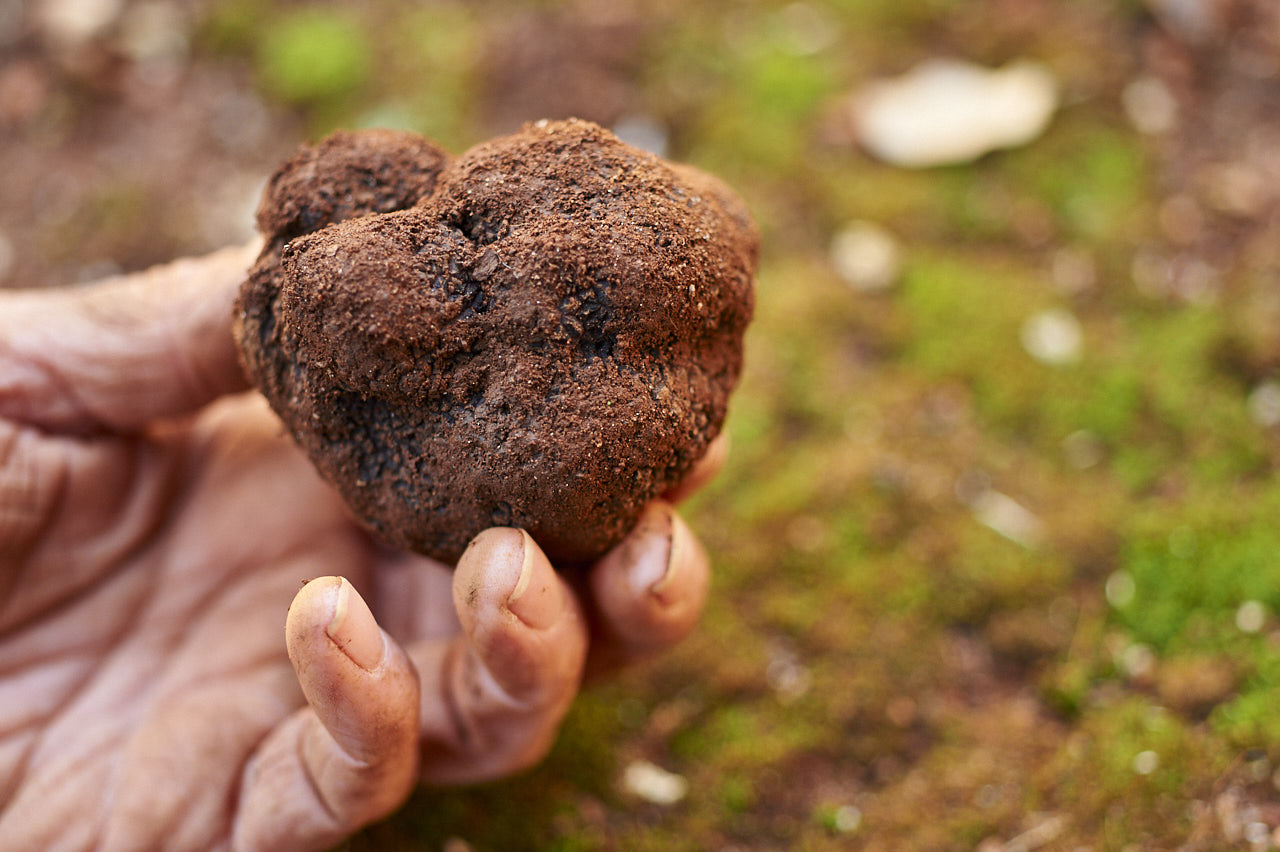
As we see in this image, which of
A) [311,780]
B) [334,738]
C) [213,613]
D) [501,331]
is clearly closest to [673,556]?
[501,331]

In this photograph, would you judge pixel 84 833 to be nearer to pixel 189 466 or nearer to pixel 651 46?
pixel 189 466

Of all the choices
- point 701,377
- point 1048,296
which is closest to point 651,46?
point 1048,296

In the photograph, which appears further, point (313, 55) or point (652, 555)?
point (313, 55)

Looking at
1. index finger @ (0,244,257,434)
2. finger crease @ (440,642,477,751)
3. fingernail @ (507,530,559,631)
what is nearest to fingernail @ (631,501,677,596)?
fingernail @ (507,530,559,631)

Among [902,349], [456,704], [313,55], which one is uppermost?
[313,55]

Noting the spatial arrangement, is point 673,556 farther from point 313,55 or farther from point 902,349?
point 313,55

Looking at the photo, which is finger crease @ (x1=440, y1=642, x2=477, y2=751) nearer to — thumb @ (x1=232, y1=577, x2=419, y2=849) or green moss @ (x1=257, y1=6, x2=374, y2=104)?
thumb @ (x1=232, y1=577, x2=419, y2=849)

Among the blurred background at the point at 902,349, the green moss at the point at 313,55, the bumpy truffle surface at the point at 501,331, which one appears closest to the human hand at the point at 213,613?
the bumpy truffle surface at the point at 501,331

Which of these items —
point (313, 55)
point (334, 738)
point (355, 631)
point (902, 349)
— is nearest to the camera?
point (355, 631)
